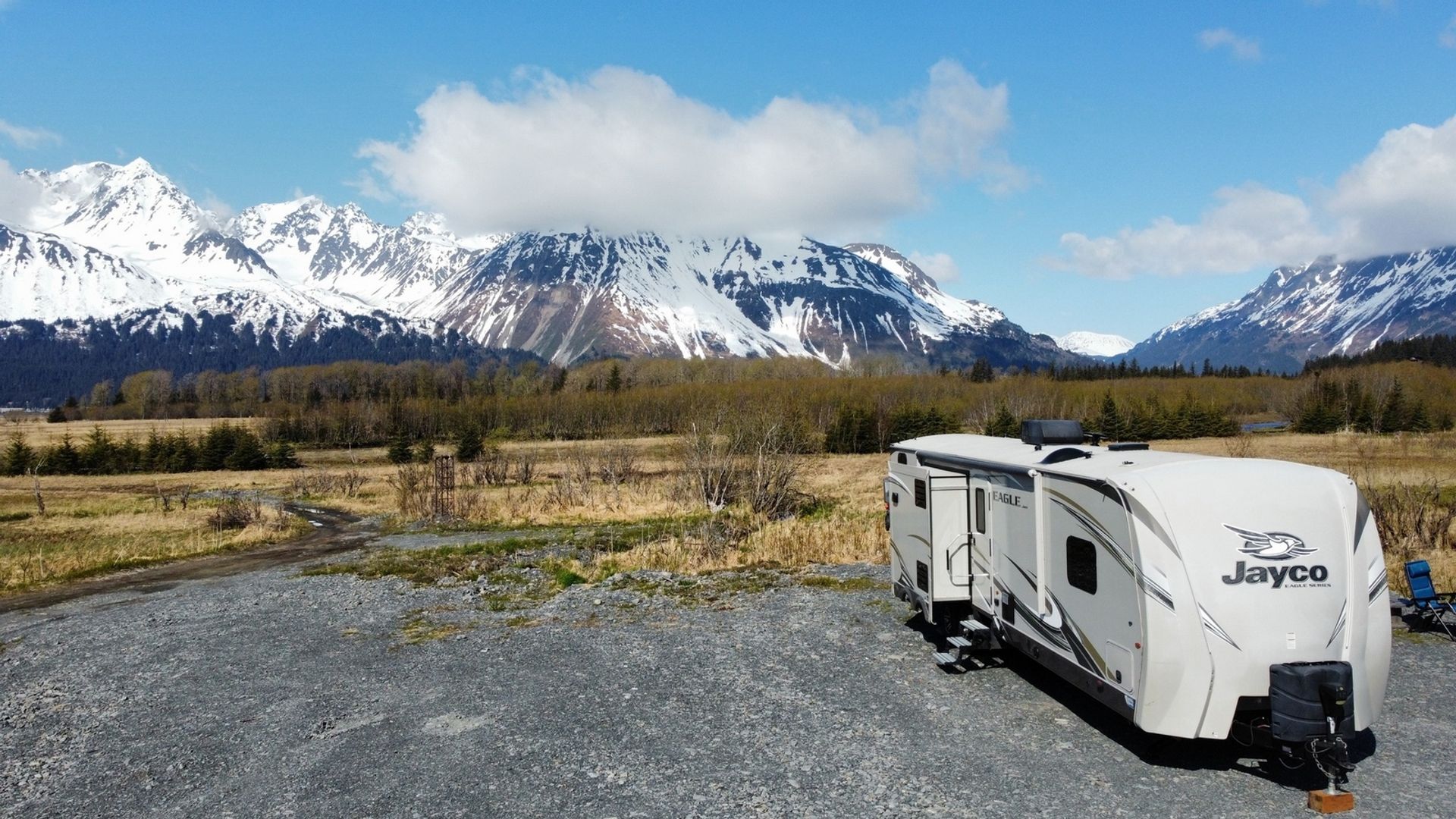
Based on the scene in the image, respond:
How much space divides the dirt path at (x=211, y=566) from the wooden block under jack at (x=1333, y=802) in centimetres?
2408

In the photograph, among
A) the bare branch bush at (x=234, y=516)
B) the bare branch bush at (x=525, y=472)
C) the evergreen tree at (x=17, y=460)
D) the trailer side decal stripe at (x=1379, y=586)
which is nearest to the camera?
the trailer side decal stripe at (x=1379, y=586)

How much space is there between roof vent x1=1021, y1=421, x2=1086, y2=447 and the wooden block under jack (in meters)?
4.61

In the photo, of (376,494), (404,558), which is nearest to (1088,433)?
(404,558)

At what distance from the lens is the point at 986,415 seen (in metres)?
96.9

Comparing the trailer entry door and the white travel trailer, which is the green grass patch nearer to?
the trailer entry door

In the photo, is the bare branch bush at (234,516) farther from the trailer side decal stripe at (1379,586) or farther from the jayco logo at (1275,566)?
the trailer side decal stripe at (1379,586)

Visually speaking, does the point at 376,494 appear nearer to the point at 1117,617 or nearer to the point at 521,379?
the point at 1117,617

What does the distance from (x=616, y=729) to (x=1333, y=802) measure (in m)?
7.21

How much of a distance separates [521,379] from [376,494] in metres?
135

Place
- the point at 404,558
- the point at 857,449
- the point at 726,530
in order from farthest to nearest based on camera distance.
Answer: the point at 857,449 → the point at 726,530 → the point at 404,558

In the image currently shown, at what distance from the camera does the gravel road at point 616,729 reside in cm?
822

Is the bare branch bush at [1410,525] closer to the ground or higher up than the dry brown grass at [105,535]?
higher up

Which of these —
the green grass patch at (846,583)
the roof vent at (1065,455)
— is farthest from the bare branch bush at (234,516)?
the roof vent at (1065,455)

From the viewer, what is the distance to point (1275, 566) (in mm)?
7602
